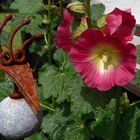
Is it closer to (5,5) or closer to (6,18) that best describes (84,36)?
(6,18)

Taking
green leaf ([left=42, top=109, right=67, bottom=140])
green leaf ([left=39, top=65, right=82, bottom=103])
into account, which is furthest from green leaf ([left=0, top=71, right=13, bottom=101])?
green leaf ([left=39, top=65, right=82, bottom=103])

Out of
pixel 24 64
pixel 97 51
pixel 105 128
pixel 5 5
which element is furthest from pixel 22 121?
pixel 5 5

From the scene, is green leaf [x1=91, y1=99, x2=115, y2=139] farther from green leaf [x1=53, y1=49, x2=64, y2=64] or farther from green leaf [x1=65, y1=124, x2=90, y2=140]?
green leaf [x1=53, y1=49, x2=64, y2=64]

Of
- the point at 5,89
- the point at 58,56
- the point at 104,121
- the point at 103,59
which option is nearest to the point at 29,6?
the point at 58,56

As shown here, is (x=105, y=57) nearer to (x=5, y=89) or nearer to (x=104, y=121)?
(x=104, y=121)

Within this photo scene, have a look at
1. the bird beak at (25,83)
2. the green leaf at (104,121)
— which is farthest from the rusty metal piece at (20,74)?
the green leaf at (104,121)

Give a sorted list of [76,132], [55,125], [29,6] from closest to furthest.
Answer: [76,132]
[55,125]
[29,6]

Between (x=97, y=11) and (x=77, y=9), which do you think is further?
(x=97, y=11)
